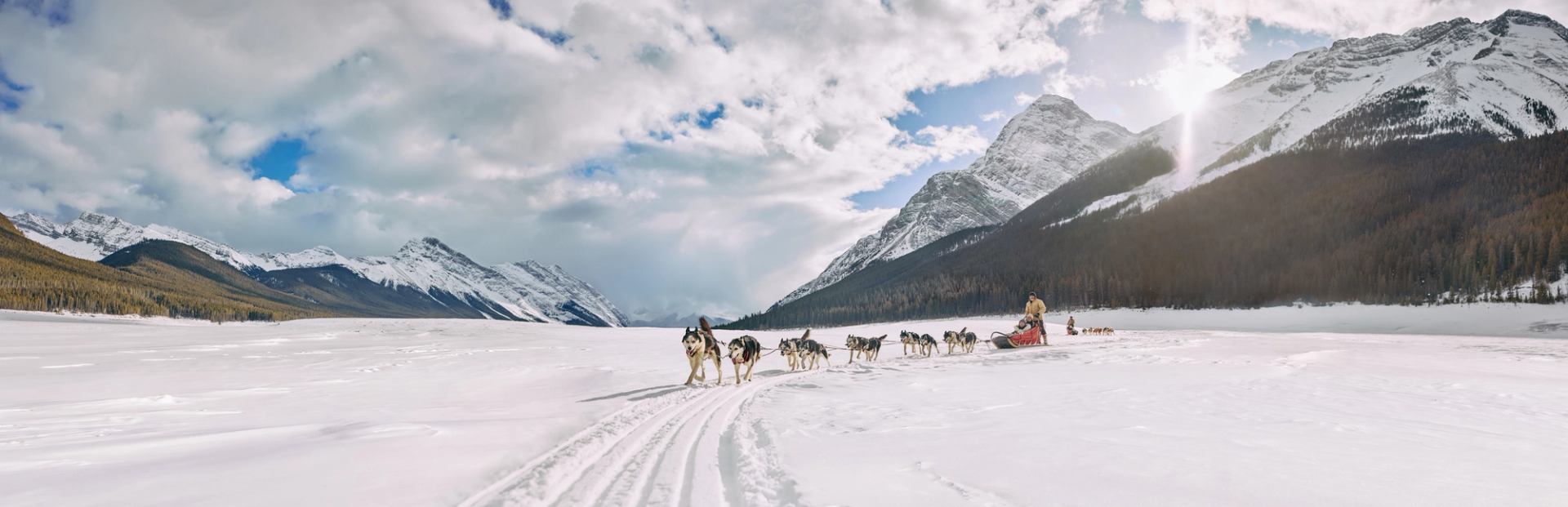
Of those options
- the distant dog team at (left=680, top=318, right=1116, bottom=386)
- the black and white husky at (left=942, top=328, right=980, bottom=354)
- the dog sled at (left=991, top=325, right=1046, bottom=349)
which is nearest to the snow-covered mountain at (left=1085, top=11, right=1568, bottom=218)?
the dog sled at (left=991, top=325, right=1046, bottom=349)

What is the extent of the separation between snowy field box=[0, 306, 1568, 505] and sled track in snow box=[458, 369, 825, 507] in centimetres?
4

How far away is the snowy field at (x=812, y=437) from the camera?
4.72 metres

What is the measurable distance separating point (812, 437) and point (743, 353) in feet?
26.6

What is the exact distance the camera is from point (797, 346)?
65.3 ft

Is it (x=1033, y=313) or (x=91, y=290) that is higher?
(x=91, y=290)

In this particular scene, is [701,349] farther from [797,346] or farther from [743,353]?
[797,346]

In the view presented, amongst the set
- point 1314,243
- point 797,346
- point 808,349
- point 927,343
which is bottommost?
point 927,343

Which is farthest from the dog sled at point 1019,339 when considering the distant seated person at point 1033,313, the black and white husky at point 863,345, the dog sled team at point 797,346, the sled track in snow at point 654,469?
the sled track in snow at point 654,469

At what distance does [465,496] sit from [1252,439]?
795cm

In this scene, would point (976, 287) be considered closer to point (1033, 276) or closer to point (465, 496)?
point (1033, 276)

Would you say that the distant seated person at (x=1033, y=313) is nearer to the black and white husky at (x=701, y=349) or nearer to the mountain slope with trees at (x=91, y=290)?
the black and white husky at (x=701, y=349)

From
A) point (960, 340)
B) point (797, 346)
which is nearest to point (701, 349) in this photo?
point (797, 346)

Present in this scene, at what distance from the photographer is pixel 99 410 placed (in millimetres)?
10086

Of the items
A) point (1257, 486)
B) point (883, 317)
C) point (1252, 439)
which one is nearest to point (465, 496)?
point (1257, 486)
